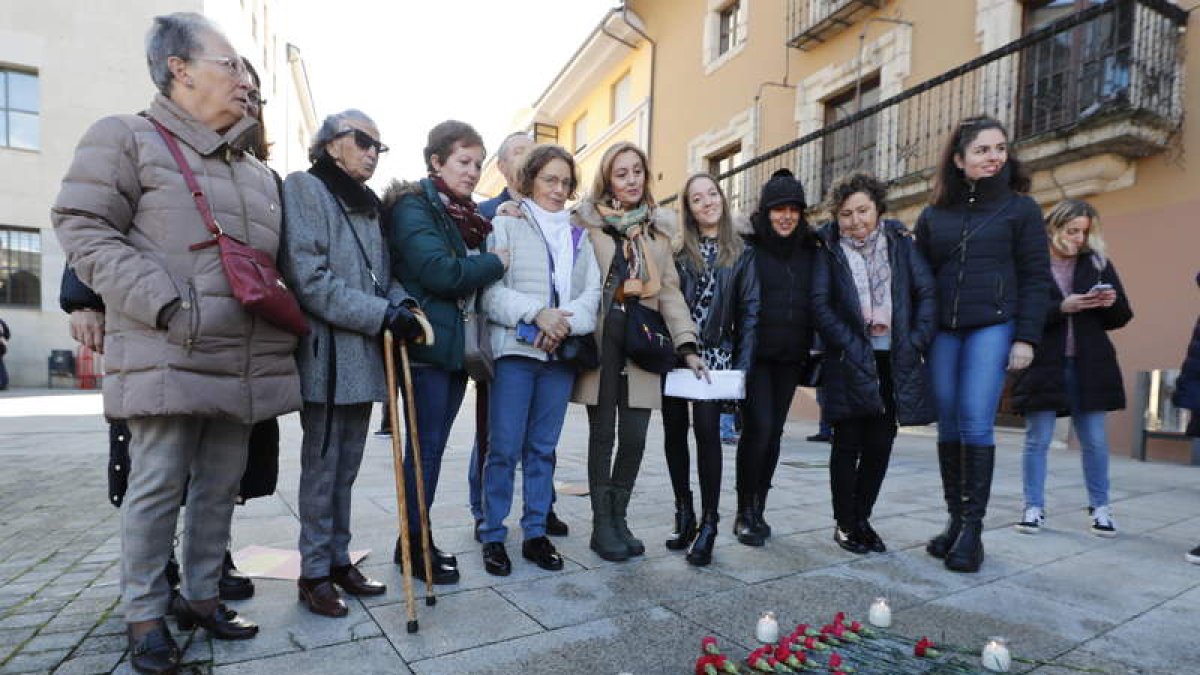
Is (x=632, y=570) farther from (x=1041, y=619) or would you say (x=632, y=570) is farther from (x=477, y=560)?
(x=1041, y=619)

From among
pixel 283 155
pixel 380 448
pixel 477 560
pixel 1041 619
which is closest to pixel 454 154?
pixel 477 560

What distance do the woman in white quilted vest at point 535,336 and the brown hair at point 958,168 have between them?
69.8 inches

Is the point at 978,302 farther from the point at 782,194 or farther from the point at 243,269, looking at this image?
the point at 243,269

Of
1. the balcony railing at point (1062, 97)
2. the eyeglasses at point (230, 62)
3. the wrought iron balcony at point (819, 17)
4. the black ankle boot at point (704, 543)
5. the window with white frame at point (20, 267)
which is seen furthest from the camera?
the window with white frame at point (20, 267)

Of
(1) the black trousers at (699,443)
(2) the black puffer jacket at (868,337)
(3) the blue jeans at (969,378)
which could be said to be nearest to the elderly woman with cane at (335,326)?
(1) the black trousers at (699,443)

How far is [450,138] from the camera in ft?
9.32

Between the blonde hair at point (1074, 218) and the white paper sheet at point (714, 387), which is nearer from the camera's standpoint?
the white paper sheet at point (714, 387)

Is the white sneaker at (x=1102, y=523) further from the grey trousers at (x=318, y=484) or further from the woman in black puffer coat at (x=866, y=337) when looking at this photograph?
the grey trousers at (x=318, y=484)

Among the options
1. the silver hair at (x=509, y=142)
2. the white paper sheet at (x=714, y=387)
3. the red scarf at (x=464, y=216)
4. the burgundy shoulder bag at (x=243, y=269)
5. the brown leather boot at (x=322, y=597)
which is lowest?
the brown leather boot at (x=322, y=597)

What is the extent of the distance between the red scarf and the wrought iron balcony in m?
9.58

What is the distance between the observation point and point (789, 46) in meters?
11.8

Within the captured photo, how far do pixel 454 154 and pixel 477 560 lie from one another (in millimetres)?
1783

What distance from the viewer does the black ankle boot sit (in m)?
2.98

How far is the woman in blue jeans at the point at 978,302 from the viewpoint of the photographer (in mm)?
3057
